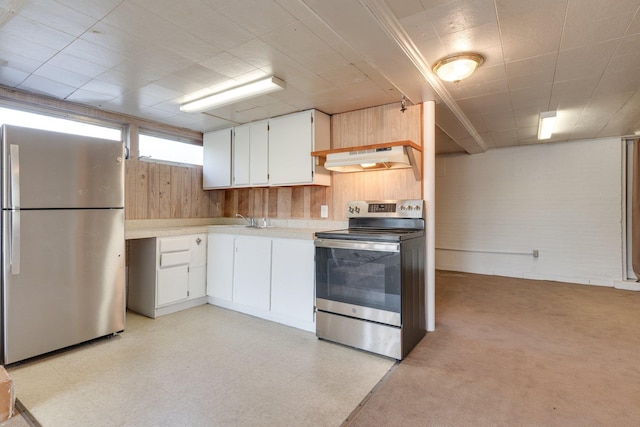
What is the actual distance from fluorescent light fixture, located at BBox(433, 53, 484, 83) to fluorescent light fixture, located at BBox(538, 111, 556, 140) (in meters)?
1.82

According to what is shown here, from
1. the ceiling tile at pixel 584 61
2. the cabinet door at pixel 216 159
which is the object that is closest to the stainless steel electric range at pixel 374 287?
the ceiling tile at pixel 584 61

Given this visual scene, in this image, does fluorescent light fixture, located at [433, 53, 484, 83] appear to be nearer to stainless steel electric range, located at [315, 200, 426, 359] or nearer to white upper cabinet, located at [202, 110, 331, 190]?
stainless steel electric range, located at [315, 200, 426, 359]

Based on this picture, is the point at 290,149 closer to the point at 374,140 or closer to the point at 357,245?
the point at 374,140

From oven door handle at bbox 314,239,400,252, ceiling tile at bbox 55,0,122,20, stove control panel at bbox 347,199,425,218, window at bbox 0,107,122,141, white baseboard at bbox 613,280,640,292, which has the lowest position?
white baseboard at bbox 613,280,640,292

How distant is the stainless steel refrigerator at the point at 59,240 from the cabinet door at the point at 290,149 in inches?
61.4

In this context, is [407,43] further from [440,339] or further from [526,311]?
[526,311]

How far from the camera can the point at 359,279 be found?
2.67 m

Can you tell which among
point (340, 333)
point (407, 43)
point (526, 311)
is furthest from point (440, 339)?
point (407, 43)

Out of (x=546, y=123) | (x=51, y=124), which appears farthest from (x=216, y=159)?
(x=546, y=123)

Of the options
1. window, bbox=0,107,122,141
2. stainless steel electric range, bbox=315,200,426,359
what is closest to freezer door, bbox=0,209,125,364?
window, bbox=0,107,122,141

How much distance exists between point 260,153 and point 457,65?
7.84 ft

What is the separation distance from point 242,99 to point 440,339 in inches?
114

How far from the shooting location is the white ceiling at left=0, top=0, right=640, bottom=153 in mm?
1807

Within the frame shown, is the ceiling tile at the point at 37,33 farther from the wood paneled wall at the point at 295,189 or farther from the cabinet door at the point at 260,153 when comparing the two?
the cabinet door at the point at 260,153
